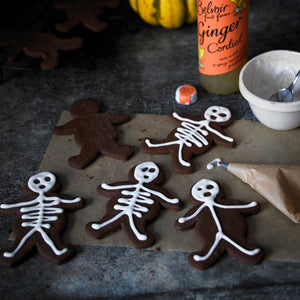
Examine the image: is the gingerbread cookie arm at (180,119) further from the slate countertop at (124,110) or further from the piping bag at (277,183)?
the piping bag at (277,183)

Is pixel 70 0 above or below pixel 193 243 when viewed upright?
above

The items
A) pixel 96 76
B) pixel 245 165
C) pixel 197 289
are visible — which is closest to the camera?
pixel 197 289

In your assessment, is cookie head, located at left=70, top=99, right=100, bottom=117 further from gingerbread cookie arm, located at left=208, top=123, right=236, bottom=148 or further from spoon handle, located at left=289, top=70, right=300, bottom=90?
spoon handle, located at left=289, top=70, right=300, bottom=90

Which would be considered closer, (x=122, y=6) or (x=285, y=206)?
(x=285, y=206)

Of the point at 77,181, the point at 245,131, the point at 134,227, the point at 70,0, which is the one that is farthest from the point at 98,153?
the point at 70,0

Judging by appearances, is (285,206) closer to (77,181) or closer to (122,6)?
(77,181)

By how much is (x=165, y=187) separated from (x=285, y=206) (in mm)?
231

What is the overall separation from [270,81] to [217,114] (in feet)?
0.49

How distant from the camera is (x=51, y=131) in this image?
37.8 inches

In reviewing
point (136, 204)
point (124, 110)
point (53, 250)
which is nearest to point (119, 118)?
point (124, 110)

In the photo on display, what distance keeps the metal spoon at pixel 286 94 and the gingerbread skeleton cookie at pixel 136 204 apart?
319 mm

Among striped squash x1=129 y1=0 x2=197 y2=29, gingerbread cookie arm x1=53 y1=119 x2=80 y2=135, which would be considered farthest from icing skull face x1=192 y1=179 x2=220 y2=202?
striped squash x1=129 y1=0 x2=197 y2=29

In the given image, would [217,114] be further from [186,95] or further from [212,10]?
[212,10]

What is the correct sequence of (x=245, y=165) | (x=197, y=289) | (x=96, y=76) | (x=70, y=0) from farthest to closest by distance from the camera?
(x=70, y=0), (x=96, y=76), (x=245, y=165), (x=197, y=289)
